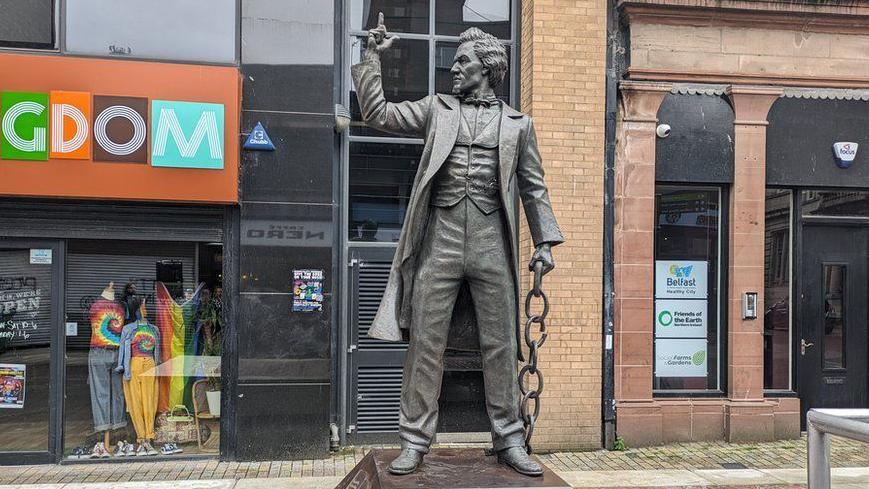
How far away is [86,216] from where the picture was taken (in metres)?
7.71

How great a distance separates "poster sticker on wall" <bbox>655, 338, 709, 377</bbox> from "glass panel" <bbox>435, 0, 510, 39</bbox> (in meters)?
4.37

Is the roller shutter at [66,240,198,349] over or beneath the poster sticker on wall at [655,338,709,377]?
over

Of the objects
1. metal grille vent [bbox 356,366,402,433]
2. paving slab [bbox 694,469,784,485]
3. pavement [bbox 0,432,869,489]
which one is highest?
metal grille vent [bbox 356,366,402,433]

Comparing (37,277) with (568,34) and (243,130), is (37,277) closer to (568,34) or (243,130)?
(243,130)

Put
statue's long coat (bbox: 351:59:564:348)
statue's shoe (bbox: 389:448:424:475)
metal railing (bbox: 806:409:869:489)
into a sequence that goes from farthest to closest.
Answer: statue's long coat (bbox: 351:59:564:348) < statue's shoe (bbox: 389:448:424:475) < metal railing (bbox: 806:409:869:489)

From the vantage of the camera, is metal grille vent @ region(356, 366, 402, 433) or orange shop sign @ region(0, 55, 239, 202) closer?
orange shop sign @ region(0, 55, 239, 202)

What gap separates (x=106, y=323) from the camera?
7906 mm

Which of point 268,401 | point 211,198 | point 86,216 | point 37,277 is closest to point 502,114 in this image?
point 211,198

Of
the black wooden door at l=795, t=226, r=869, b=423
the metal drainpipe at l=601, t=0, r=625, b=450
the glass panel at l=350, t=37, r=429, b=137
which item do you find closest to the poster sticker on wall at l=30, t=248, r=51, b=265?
the glass panel at l=350, t=37, r=429, b=137

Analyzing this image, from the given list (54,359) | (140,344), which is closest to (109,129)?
(140,344)

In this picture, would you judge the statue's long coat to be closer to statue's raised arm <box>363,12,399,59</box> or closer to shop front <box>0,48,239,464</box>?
statue's raised arm <box>363,12,399,59</box>

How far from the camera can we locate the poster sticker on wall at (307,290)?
7.99 meters

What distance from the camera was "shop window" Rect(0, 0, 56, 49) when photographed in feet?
25.4

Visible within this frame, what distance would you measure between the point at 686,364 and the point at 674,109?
3173 millimetres
